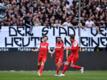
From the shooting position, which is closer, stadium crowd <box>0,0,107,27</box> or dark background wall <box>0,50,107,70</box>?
stadium crowd <box>0,0,107,27</box>

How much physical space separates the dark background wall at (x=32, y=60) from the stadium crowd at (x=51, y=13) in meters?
1.84

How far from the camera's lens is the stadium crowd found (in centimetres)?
3409

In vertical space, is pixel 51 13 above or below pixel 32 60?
above

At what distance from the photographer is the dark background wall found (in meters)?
34.7

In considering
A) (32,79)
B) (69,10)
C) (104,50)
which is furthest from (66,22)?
(32,79)

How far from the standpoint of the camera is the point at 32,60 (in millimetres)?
35062

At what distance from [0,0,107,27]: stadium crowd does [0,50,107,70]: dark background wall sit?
6.04ft

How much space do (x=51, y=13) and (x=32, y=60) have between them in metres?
3.16

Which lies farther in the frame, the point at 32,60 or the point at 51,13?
the point at 32,60

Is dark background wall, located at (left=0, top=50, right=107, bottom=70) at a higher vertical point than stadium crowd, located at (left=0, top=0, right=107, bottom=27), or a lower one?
lower

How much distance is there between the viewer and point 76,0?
118ft

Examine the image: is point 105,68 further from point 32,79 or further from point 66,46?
point 32,79

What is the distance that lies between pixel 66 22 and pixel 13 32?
3355 millimetres

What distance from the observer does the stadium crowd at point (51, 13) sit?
3409cm
